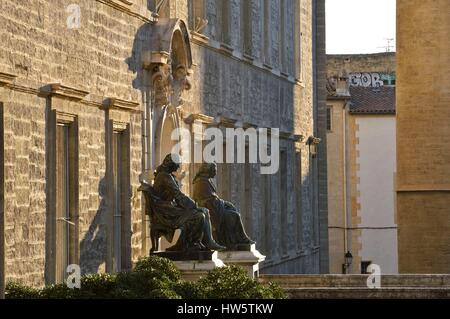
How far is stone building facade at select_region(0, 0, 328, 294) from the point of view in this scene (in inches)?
698

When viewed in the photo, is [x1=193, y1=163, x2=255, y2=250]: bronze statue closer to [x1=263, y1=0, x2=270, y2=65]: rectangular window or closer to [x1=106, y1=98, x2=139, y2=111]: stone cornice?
[x1=106, y1=98, x2=139, y2=111]: stone cornice

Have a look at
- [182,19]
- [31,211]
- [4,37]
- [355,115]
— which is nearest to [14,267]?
[31,211]

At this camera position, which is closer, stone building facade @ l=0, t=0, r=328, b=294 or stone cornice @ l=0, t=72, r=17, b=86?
stone cornice @ l=0, t=72, r=17, b=86

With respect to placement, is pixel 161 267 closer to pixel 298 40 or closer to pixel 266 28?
pixel 266 28

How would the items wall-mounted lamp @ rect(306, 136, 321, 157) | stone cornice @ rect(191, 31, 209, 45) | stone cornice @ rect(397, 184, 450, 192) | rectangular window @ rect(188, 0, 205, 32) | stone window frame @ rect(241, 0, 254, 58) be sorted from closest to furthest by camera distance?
stone cornice @ rect(191, 31, 209, 45) < rectangular window @ rect(188, 0, 205, 32) < stone window frame @ rect(241, 0, 254, 58) < wall-mounted lamp @ rect(306, 136, 321, 157) < stone cornice @ rect(397, 184, 450, 192)

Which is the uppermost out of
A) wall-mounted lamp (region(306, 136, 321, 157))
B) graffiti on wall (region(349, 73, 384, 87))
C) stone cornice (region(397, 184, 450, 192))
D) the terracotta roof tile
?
graffiti on wall (region(349, 73, 384, 87))

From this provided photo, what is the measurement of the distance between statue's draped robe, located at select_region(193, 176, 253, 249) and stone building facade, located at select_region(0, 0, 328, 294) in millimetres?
753

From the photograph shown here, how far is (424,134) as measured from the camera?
39.3 meters

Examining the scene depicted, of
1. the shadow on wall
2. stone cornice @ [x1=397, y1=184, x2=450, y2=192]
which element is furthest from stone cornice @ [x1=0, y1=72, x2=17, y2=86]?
stone cornice @ [x1=397, y1=184, x2=450, y2=192]

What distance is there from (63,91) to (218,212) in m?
4.95

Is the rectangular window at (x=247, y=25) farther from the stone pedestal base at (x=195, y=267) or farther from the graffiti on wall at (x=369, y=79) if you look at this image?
the graffiti on wall at (x=369, y=79)

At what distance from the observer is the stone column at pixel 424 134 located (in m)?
38.9

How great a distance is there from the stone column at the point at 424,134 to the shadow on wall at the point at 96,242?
18.9 meters

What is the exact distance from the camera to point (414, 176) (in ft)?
129
